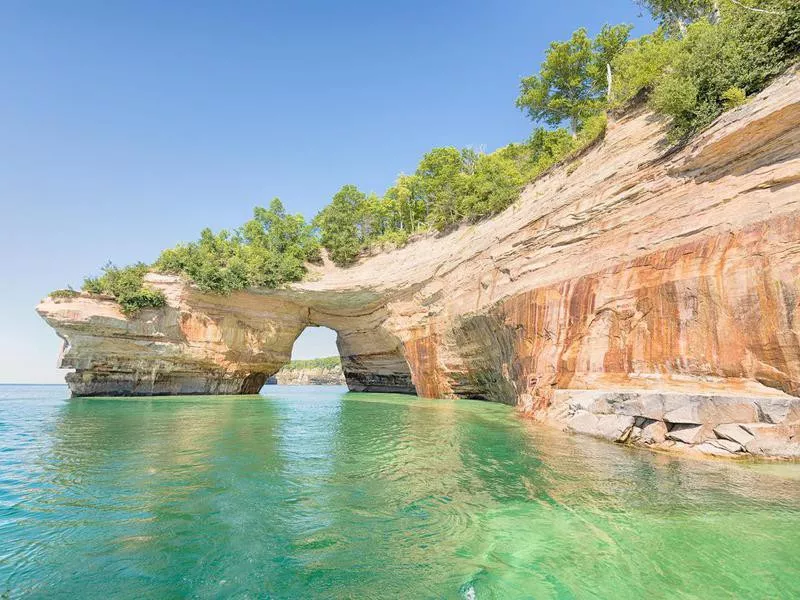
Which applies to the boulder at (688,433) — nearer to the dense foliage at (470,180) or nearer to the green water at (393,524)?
the green water at (393,524)

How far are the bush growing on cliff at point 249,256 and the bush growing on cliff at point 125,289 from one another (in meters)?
2.07

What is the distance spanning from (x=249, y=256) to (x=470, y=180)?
16405 millimetres

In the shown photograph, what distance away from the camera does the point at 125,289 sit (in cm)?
2555

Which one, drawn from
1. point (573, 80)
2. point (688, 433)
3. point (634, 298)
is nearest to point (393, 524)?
point (688, 433)

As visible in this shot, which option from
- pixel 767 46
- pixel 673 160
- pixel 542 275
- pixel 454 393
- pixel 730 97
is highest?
pixel 767 46

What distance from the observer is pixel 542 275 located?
1477 cm

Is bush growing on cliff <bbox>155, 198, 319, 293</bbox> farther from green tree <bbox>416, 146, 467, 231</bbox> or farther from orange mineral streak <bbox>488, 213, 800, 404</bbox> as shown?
orange mineral streak <bbox>488, 213, 800, 404</bbox>

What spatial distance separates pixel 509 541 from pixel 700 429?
590 cm

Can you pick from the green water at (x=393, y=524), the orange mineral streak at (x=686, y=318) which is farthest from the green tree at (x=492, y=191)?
the green water at (x=393, y=524)

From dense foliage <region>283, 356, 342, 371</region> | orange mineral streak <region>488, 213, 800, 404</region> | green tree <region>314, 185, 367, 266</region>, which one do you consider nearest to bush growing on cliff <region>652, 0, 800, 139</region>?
orange mineral streak <region>488, 213, 800, 404</region>

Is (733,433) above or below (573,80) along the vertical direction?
below

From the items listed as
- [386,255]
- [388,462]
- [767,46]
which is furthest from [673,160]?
[386,255]

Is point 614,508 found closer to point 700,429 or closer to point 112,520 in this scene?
point 700,429

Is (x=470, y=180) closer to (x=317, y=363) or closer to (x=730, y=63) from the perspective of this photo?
(x=730, y=63)
